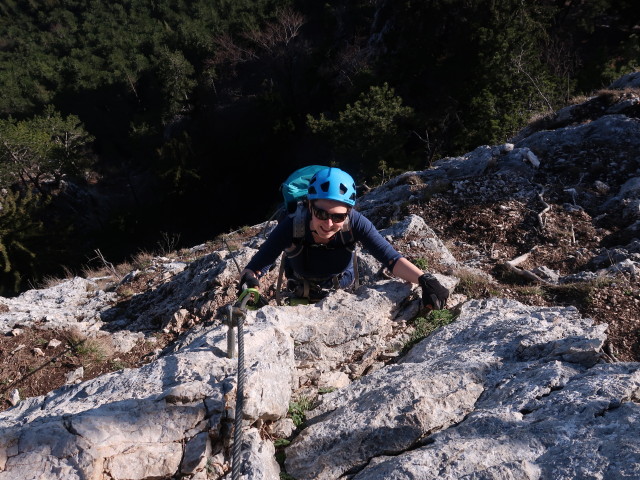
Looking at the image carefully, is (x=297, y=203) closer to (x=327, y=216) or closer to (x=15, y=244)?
(x=327, y=216)

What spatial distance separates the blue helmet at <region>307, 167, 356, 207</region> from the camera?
12.1 ft

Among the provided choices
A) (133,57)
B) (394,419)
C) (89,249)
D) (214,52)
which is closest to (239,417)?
(394,419)

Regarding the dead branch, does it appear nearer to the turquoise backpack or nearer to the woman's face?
the turquoise backpack

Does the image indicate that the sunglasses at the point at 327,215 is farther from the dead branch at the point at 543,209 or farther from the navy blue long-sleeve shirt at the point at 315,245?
the dead branch at the point at 543,209

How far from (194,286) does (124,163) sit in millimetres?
36854

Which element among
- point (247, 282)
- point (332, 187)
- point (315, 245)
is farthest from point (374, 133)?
point (247, 282)

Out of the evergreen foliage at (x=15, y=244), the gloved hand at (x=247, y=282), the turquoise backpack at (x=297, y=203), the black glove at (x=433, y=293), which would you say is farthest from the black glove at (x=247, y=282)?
the evergreen foliage at (x=15, y=244)

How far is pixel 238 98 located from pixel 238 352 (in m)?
35.5

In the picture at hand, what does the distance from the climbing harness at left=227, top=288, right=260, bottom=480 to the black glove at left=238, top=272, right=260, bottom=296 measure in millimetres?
122

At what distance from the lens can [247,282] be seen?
387 cm

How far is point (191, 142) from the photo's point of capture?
33.5m

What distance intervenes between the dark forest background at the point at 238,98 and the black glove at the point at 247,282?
12.6m

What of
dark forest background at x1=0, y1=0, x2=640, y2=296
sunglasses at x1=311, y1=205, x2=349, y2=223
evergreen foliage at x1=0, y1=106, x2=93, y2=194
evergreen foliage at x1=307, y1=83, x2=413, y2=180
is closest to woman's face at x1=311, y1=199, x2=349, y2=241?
sunglasses at x1=311, y1=205, x2=349, y2=223

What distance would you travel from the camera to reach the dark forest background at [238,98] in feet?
64.2
